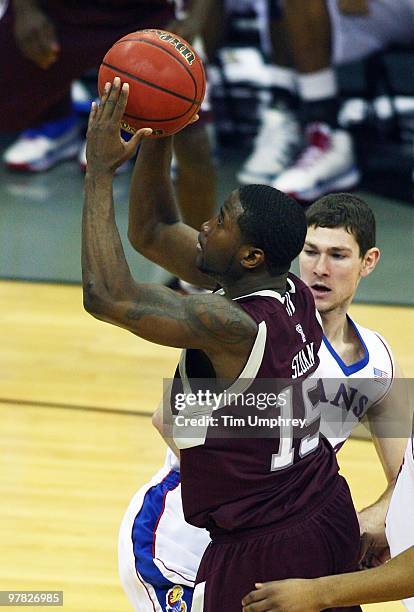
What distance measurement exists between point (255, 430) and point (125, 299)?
1.34ft

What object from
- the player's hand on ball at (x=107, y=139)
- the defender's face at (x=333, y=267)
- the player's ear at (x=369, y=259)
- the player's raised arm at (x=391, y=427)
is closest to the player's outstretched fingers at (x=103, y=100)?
the player's hand on ball at (x=107, y=139)

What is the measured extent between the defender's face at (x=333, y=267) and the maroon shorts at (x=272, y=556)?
0.69 meters

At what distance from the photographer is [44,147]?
812 cm

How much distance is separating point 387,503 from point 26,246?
415 cm

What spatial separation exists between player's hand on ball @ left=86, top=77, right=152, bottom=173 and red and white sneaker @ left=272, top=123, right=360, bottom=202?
4.62 m

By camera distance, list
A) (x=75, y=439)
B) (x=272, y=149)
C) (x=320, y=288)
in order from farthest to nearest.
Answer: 1. (x=272, y=149)
2. (x=75, y=439)
3. (x=320, y=288)

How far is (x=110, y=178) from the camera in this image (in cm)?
258

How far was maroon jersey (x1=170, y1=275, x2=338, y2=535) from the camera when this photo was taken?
8.47 ft

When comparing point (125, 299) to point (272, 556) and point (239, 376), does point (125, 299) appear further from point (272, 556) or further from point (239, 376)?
point (272, 556)

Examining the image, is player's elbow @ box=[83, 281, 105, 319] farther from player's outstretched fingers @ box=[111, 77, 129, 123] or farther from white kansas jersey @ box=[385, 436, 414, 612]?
white kansas jersey @ box=[385, 436, 414, 612]

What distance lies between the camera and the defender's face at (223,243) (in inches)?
104

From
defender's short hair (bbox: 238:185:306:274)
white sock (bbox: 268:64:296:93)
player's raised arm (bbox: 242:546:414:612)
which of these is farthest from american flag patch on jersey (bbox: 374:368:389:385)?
white sock (bbox: 268:64:296:93)

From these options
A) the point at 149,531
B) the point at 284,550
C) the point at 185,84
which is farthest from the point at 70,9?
the point at 284,550

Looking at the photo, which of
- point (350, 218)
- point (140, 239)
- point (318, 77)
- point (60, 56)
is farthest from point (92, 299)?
point (318, 77)
